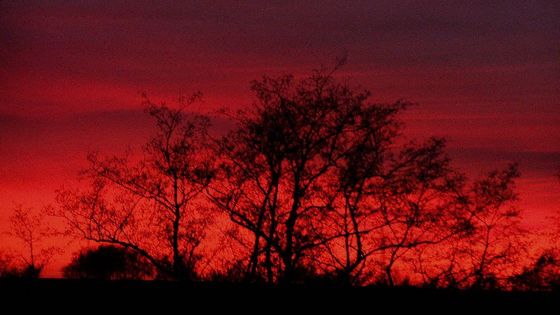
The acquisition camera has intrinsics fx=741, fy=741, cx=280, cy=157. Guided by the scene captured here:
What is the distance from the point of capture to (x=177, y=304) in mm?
14688

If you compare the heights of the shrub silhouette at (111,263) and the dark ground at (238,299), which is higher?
the shrub silhouette at (111,263)

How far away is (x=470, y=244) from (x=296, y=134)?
7180 mm

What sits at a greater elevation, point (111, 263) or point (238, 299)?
point (111, 263)

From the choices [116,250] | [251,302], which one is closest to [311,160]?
[116,250]

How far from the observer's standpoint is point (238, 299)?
592 inches

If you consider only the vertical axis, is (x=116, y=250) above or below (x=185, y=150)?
below

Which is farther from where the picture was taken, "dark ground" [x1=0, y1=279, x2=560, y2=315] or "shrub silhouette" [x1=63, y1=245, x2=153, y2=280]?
"shrub silhouette" [x1=63, y1=245, x2=153, y2=280]

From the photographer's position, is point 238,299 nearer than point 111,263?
Yes

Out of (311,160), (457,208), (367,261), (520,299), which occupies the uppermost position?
(311,160)

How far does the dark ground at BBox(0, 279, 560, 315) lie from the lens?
14474mm

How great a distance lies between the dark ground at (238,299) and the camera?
14474 millimetres

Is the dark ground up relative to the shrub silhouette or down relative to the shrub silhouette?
down

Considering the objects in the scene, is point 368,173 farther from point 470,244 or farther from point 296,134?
point 470,244

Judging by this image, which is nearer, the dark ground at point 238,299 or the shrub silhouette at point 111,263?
the dark ground at point 238,299
